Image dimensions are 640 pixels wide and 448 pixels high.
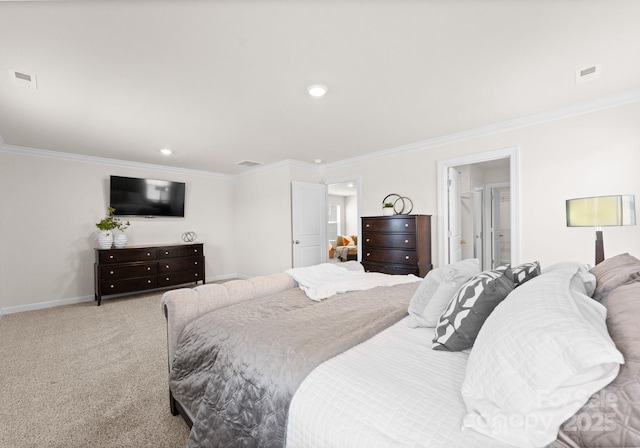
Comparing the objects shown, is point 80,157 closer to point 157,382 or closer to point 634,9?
point 157,382

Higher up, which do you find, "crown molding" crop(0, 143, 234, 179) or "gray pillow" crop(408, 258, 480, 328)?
"crown molding" crop(0, 143, 234, 179)

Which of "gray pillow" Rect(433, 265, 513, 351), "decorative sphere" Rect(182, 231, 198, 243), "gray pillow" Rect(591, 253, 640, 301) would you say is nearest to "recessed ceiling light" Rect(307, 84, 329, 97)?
"gray pillow" Rect(433, 265, 513, 351)

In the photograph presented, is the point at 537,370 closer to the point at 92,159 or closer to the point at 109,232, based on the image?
the point at 109,232

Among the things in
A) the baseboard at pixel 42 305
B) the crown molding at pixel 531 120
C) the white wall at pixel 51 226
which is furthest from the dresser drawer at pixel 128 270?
the crown molding at pixel 531 120

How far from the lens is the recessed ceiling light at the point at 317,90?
2.40 metres

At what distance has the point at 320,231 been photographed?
556 centimetres

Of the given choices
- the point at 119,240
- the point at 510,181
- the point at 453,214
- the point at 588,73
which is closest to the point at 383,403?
the point at 588,73

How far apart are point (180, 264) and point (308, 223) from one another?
2.45 meters

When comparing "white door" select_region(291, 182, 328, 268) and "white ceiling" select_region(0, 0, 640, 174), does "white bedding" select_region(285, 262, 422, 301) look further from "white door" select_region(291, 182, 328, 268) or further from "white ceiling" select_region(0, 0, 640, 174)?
"white door" select_region(291, 182, 328, 268)

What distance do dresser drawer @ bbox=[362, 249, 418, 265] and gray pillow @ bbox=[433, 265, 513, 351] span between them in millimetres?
2478

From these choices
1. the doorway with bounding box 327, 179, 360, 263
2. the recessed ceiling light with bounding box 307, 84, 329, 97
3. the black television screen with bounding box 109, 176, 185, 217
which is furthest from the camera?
the doorway with bounding box 327, 179, 360, 263

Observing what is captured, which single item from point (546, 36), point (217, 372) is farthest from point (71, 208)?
point (546, 36)

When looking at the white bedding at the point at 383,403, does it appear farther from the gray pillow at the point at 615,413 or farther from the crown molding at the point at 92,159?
the crown molding at the point at 92,159

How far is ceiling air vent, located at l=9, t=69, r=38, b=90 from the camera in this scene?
83.1 inches
